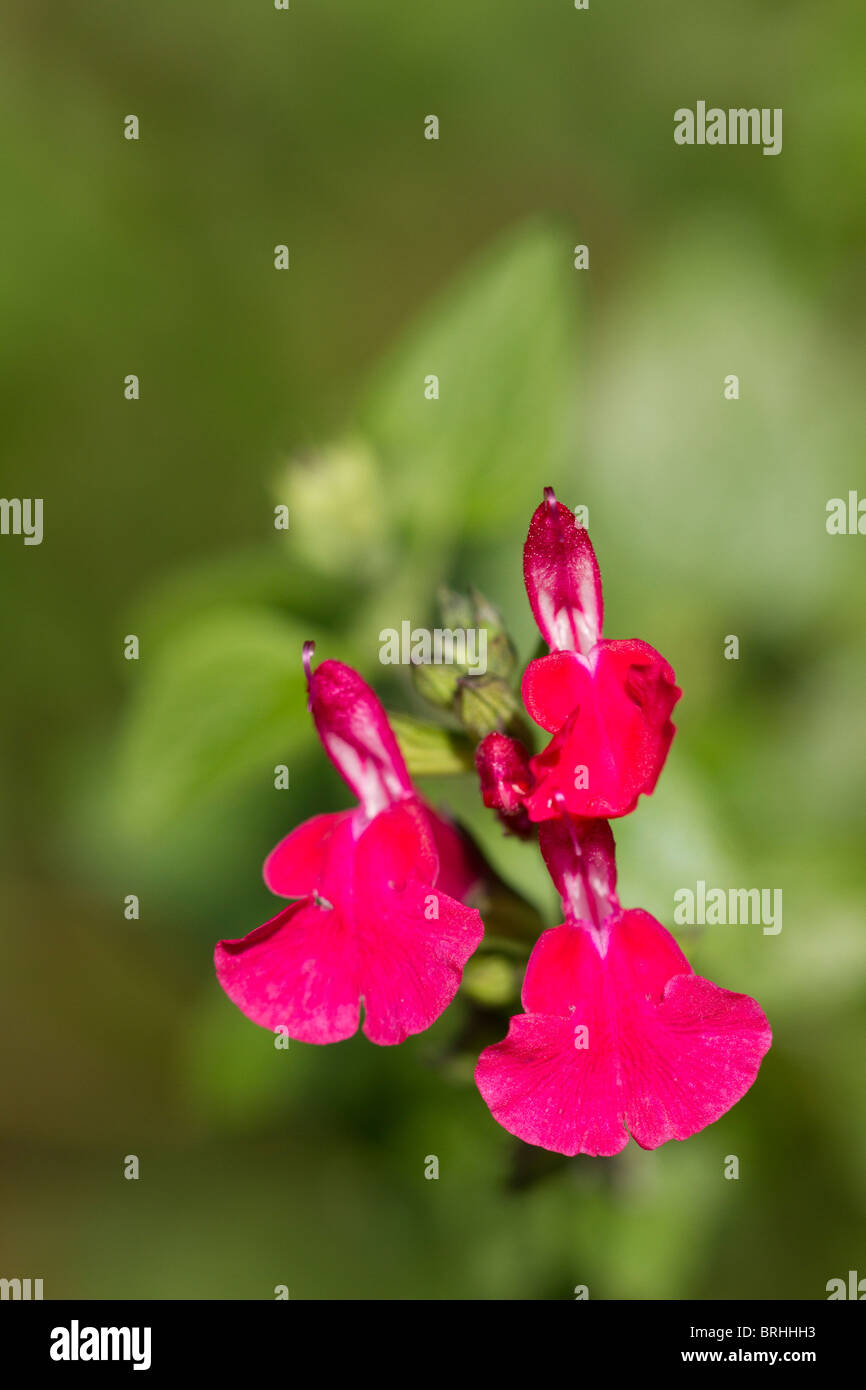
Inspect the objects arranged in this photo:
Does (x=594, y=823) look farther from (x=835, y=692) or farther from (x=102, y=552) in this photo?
(x=102, y=552)

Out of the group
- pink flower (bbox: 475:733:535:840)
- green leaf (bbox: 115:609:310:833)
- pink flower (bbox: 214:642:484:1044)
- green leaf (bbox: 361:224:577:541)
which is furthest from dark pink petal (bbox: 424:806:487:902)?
green leaf (bbox: 361:224:577:541)

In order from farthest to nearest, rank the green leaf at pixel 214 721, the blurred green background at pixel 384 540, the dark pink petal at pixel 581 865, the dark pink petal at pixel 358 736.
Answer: the blurred green background at pixel 384 540
the green leaf at pixel 214 721
the dark pink petal at pixel 358 736
the dark pink petal at pixel 581 865

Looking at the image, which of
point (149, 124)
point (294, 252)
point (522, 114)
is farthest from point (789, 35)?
point (149, 124)

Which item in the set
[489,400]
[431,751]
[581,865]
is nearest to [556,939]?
[581,865]

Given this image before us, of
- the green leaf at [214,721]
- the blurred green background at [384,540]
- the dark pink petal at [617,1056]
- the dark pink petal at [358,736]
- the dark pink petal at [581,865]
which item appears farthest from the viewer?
the blurred green background at [384,540]

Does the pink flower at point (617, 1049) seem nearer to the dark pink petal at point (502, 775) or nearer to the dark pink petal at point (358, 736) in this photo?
the dark pink petal at point (502, 775)

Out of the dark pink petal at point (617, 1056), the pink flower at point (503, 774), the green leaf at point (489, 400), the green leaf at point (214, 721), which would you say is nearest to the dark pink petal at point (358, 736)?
the pink flower at point (503, 774)

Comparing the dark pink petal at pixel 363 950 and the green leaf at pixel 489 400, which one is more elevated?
the green leaf at pixel 489 400
